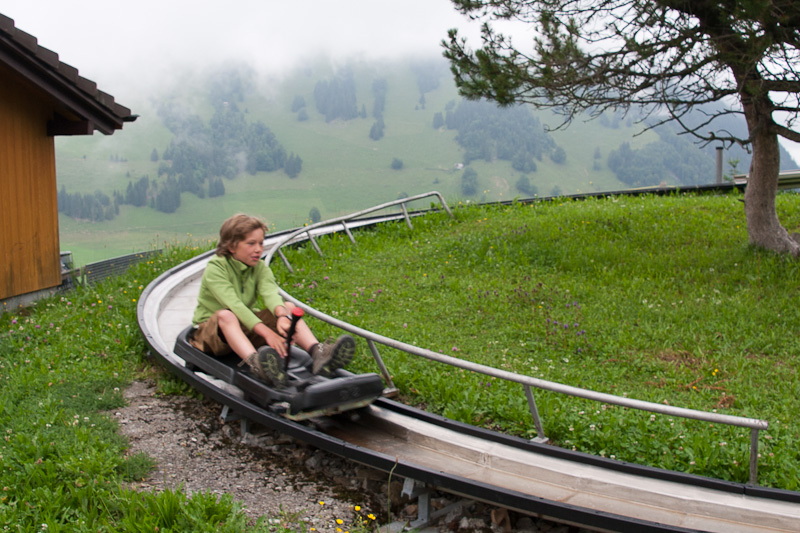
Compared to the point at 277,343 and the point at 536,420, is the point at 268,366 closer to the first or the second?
the point at 277,343

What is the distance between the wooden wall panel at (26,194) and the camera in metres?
10.3

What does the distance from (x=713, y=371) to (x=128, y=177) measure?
81660 mm

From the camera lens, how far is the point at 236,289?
621 centimetres

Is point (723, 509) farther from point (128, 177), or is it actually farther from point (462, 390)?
A: point (128, 177)

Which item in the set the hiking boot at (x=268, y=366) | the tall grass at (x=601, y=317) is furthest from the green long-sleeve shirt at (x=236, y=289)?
the tall grass at (x=601, y=317)

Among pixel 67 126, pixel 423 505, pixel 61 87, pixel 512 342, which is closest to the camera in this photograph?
pixel 423 505

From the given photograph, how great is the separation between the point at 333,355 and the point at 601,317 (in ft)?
13.9

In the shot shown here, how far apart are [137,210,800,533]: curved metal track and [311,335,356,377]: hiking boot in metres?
0.45

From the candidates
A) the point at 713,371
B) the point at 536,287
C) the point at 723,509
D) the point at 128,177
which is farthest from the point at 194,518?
the point at 128,177

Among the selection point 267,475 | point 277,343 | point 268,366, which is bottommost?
point 267,475

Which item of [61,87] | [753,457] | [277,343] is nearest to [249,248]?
[277,343]

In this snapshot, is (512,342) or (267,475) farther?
(512,342)

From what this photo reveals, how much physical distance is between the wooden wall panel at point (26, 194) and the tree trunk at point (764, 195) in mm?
10653

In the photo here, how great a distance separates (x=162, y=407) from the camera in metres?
6.80
